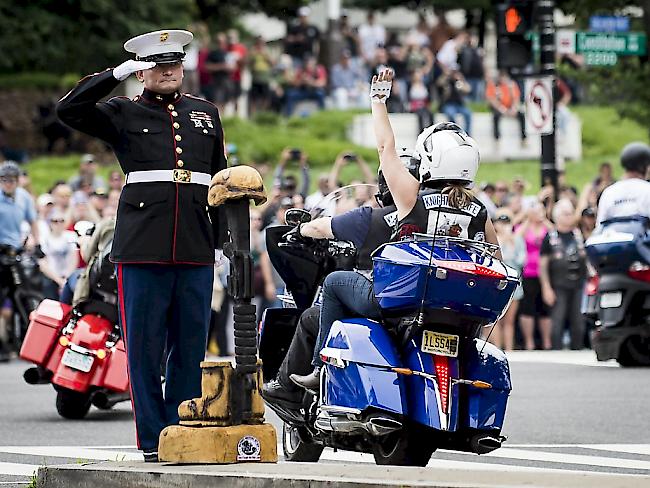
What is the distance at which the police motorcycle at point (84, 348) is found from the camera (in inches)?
555

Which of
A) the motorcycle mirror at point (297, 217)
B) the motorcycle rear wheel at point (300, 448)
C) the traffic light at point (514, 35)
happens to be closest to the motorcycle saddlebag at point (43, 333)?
the motorcycle rear wheel at point (300, 448)

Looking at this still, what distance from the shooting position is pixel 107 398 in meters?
14.3

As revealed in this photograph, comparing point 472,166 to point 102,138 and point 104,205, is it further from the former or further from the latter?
point 104,205

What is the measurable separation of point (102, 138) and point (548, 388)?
7042mm

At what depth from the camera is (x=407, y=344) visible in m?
9.40

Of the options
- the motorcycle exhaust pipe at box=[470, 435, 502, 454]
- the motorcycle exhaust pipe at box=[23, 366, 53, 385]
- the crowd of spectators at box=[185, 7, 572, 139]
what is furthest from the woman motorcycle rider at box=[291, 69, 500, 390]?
the crowd of spectators at box=[185, 7, 572, 139]

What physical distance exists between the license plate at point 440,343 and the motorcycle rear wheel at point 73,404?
536 centimetres

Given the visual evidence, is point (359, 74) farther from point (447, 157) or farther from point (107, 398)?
point (447, 157)

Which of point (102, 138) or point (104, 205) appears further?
point (104, 205)

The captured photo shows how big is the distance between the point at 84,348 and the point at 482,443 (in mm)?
5371

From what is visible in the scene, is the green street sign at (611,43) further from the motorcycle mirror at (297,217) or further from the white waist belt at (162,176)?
the white waist belt at (162,176)

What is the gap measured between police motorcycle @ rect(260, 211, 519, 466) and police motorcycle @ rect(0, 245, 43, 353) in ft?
37.2

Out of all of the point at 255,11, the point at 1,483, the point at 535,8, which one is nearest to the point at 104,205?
the point at 535,8

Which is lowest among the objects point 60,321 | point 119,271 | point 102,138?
point 60,321
